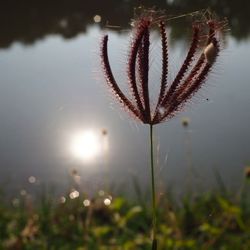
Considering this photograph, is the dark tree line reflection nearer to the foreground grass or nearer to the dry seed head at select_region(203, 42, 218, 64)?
the foreground grass

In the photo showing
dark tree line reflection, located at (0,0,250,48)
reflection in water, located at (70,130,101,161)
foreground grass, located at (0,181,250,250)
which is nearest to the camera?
foreground grass, located at (0,181,250,250)

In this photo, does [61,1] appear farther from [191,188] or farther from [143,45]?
[143,45]

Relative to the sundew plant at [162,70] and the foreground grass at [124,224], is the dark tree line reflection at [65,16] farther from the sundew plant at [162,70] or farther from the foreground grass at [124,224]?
the sundew plant at [162,70]

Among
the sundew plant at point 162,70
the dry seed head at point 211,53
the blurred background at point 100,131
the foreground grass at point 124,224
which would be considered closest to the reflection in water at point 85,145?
the blurred background at point 100,131

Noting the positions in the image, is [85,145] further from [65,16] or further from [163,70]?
[65,16]

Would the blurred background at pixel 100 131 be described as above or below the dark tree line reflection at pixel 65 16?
below

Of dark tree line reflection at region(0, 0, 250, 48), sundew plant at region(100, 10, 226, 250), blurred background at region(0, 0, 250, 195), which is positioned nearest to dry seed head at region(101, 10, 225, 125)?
sundew plant at region(100, 10, 226, 250)
